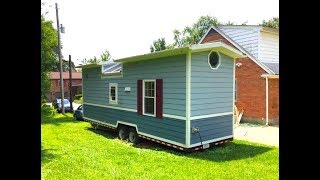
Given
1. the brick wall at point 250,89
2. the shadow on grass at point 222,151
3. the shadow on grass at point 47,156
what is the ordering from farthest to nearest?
the brick wall at point 250,89 < the shadow on grass at point 222,151 < the shadow on grass at point 47,156

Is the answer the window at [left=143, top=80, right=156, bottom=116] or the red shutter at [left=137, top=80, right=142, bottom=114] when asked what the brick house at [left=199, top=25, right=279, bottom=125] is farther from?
the red shutter at [left=137, top=80, right=142, bottom=114]

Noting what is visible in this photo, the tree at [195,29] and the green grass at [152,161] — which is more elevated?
the tree at [195,29]

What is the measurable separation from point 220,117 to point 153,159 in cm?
311

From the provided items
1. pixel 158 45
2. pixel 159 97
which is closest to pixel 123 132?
pixel 159 97

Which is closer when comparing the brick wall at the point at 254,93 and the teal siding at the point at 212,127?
the teal siding at the point at 212,127

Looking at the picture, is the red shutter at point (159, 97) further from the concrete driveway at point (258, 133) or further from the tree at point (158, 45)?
the tree at point (158, 45)

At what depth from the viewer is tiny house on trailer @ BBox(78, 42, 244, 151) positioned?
29.5 ft

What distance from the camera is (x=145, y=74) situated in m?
10.7

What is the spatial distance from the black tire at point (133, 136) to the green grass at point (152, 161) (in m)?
0.23

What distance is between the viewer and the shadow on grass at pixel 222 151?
28.5 feet

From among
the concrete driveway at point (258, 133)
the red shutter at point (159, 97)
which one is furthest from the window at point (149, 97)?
the concrete driveway at point (258, 133)

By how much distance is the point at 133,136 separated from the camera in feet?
37.2

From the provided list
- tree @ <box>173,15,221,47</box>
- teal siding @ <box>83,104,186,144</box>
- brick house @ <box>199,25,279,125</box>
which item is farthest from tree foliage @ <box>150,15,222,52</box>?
teal siding @ <box>83,104,186,144</box>

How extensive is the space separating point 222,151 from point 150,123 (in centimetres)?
272
